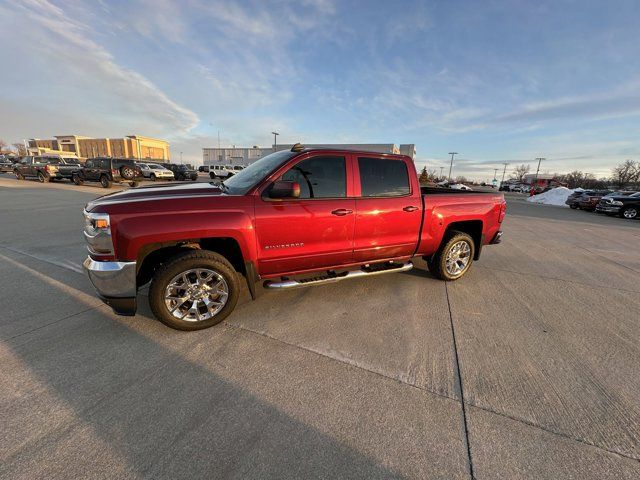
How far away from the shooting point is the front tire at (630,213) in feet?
53.4

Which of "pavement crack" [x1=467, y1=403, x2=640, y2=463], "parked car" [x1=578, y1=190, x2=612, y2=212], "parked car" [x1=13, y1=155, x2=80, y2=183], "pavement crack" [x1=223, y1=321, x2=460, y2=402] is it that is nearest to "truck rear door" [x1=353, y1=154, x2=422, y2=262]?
"pavement crack" [x1=223, y1=321, x2=460, y2=402]

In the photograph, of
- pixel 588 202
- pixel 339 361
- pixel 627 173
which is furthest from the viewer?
pixel 627 173

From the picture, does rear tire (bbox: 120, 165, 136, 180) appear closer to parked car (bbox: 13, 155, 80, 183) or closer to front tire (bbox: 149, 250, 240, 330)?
parked car (bbox: 13, 155, 80, 183)

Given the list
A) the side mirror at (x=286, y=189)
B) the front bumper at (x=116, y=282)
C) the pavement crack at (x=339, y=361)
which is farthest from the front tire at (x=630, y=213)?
the front bumper at (x=116, y=282)

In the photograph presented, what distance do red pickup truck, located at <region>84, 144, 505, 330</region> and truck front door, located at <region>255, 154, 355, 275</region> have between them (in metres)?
0.01

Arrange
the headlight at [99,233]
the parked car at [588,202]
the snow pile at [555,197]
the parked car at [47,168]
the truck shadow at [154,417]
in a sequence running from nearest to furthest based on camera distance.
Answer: the truck shadow at [154,417] → the headlight at [99,233] → the parked car at [588,202] → the parked car at [47,168] → the snow pile at [555,197]

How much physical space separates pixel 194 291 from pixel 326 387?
5.45 ft

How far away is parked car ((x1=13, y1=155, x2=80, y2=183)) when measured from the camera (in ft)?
66.8

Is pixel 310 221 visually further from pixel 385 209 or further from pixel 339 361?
pixel 339 361

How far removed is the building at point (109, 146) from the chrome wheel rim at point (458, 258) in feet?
358

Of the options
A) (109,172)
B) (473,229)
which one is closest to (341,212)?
(473,229)

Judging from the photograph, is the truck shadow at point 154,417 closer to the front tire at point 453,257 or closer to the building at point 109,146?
the front tire at point 453,257

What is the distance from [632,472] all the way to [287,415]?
2.11m

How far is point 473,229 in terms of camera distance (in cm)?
491
